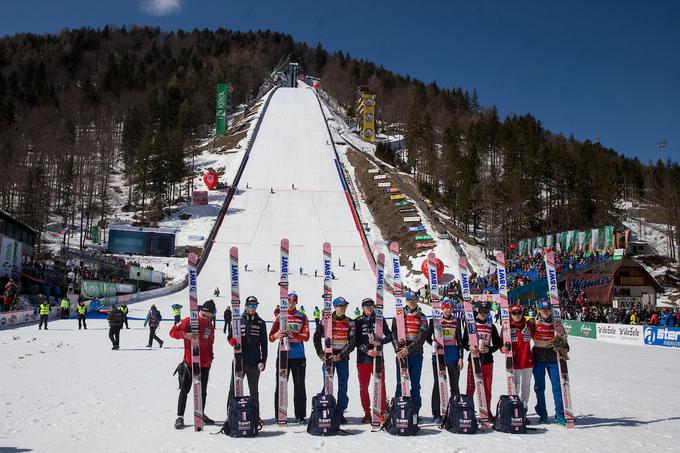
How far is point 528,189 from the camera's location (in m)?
53.9

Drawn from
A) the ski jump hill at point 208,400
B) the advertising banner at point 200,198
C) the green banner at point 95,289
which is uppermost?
the advertising banner at point 200,198

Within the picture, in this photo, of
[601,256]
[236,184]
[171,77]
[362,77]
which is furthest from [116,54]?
[601,256]

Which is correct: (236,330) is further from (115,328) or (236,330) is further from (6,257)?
(6,257)

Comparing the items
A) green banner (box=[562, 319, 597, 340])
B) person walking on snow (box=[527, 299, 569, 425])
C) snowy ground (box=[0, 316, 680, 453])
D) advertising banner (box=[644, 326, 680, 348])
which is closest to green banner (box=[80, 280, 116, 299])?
snowy ground (box=[0, 316, 680, 453])

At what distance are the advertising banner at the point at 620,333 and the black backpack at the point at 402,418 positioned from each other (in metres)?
18.4

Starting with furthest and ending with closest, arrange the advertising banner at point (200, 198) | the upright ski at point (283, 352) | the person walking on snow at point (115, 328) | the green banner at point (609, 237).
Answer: the advertising banner at point (200, 198) < the green banner at point (609, 237) < the person walking on snow at point (115, 328) < the upright ski at point (283, 352)

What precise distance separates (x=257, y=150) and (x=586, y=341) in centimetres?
6129

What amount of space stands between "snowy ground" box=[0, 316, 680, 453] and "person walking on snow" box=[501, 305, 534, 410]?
63 cm

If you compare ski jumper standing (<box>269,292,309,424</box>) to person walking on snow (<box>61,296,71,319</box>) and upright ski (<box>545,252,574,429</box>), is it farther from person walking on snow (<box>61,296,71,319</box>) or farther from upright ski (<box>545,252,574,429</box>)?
person walking on snow (<box>61,296,71,319</box>)

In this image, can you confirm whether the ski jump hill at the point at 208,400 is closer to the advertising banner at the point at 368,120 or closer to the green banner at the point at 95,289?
the green banner at the point at 95,289

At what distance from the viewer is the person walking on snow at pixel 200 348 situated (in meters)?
7.10

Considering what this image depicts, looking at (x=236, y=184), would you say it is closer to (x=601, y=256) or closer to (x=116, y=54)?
(x=601, y=256)

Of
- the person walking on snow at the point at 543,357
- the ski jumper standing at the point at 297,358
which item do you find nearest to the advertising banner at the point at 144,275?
the ski jumper standing at the point at 297,358

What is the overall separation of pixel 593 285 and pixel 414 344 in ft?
91.6
